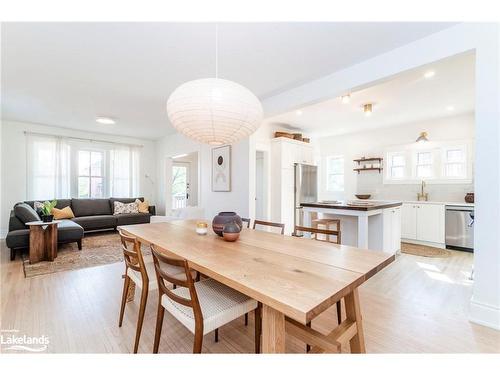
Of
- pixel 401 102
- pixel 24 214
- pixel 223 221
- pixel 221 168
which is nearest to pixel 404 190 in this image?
pixel 401 102

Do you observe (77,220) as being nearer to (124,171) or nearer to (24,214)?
(24,214)

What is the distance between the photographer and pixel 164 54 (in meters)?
2.32

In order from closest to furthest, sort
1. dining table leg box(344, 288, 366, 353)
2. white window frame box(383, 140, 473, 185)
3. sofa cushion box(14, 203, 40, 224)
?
dining table leg box(344, 288, 366, 353) < sofa cushion box(14, 203, 40, 224) < white window frame box(383, 140, 473, 185)

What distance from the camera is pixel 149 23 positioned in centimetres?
186

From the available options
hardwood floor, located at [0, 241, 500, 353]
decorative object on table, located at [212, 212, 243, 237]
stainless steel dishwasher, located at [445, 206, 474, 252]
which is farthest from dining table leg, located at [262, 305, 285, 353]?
stainless steel dishwasher, located at [445, 206, 474, 252]

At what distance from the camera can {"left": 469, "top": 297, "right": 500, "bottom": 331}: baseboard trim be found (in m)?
1.75

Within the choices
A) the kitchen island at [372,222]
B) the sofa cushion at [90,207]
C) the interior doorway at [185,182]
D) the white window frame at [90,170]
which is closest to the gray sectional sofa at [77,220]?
the sofa cushion at [90,207]

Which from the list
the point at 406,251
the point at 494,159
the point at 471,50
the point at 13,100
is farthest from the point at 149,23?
the point at 406,251

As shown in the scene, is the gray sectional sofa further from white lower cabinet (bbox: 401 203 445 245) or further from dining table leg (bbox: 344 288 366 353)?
white lower cabinet (bbox: 401 203 445 245)

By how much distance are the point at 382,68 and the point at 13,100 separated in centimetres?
519

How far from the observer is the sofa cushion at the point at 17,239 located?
10.8 ft

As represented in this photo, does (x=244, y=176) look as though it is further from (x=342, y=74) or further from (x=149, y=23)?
(x=149, y=23)

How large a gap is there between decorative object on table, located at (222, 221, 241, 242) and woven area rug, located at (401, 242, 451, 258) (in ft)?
11.6

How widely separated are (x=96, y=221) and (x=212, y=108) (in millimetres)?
4908
